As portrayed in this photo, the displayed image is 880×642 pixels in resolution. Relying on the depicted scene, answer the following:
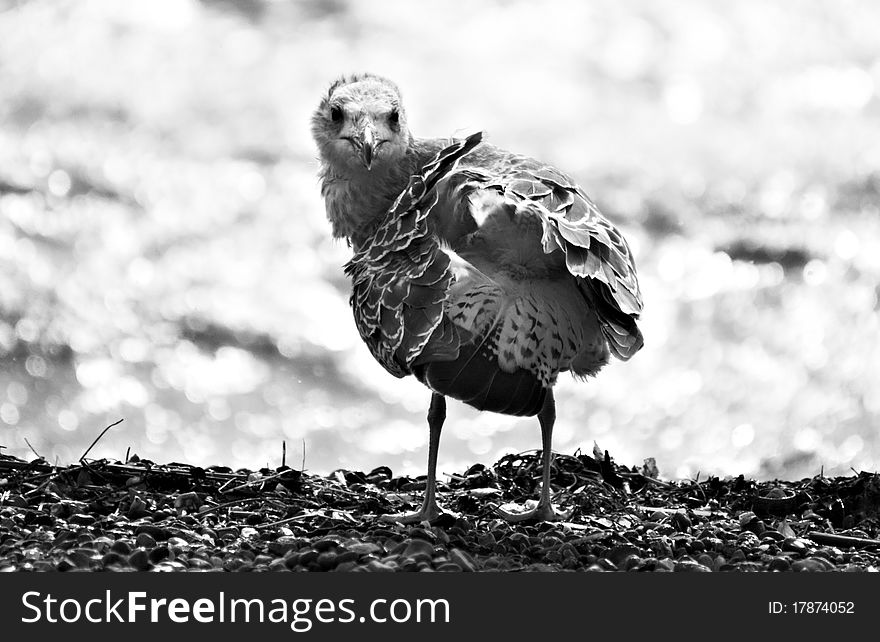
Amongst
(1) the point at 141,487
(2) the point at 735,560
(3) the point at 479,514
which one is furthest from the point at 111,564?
(2) the point at 735,560

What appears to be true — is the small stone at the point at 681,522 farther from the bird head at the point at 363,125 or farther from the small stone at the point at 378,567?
the bird head at the point at 363,125

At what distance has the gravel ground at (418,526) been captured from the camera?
4.79 meters

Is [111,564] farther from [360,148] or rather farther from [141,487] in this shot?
[360,148]

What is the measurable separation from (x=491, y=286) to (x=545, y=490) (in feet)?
4.79

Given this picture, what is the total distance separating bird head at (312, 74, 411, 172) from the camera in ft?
22.2

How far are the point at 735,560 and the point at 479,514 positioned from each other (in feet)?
5.84

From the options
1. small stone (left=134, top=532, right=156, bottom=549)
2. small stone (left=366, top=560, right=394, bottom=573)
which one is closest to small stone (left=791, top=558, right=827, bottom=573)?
small stone (left=366, top=560, right=394, bottom=573)

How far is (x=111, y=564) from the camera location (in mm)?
4566

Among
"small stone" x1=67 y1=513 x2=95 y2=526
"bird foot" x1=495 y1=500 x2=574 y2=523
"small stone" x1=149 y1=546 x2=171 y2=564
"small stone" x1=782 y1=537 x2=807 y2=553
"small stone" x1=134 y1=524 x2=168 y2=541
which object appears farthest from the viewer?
"bird foot" x1=495 y1=500 x2=574 y2=523

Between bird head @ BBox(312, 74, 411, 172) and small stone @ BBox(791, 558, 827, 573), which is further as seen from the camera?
bird head @ BBox(312, 74, 411, 172)

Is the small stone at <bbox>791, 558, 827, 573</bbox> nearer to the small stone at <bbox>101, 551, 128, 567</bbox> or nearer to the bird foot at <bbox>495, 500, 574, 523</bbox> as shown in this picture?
the bird foot at <bbox>495, 500, 574, 523</bbox>

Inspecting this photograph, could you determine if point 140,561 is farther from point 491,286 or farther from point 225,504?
point 491,286

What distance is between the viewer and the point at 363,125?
22.1ft

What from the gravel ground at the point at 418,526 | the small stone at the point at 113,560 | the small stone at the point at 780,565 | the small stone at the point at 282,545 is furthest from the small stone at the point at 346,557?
the small stone at the point at 780,565
